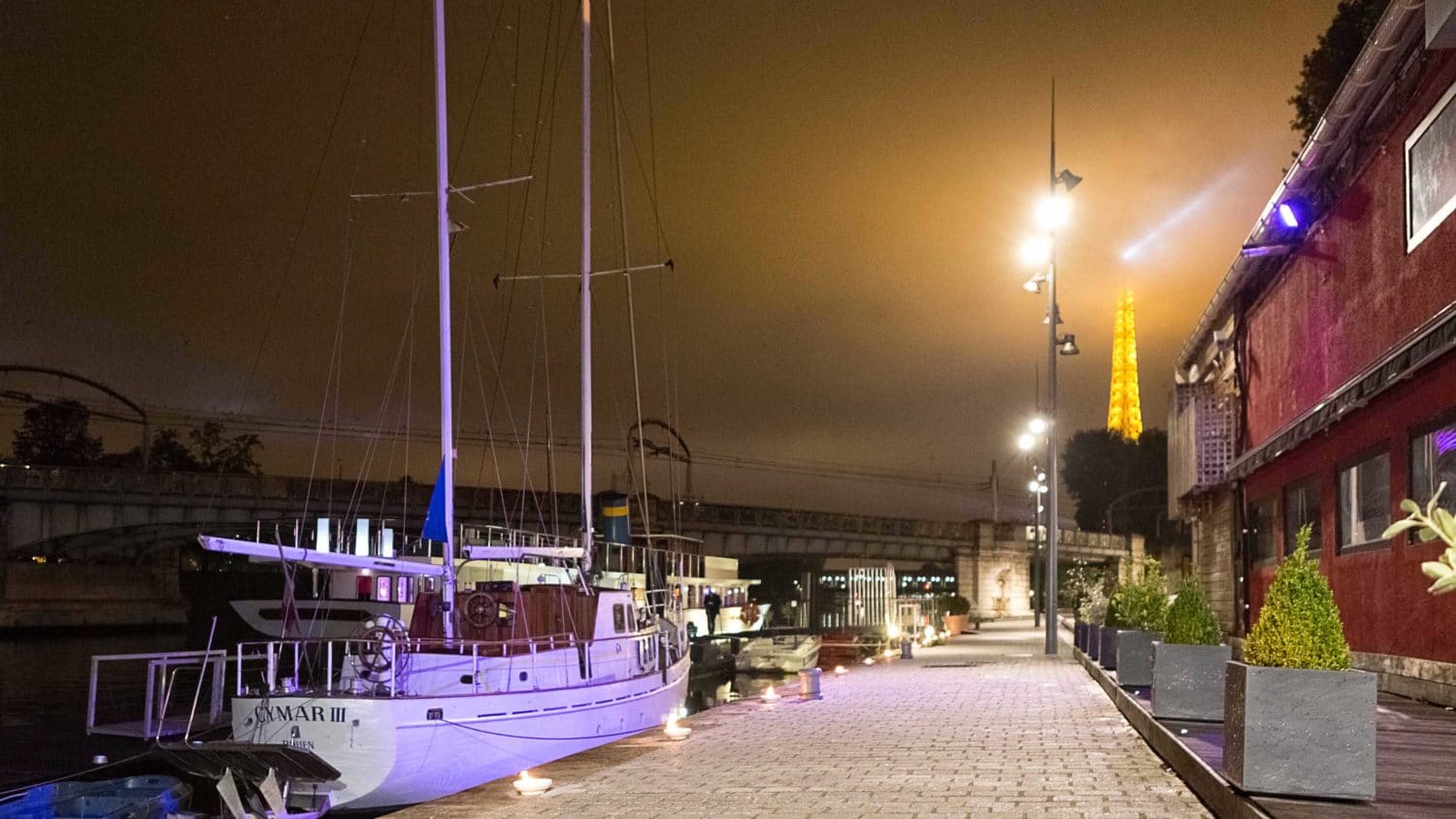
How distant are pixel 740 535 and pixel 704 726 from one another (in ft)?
198

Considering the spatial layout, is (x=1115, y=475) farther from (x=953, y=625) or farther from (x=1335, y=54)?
(x=1335, y=54)

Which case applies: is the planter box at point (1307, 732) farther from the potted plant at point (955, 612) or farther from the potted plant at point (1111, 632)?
the potted plant at point (955, 612)

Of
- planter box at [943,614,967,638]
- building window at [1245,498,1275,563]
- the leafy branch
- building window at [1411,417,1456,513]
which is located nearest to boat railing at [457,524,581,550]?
building window at [1411,417,1456,513]

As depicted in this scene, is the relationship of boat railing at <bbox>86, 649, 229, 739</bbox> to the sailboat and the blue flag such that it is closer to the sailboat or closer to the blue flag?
the sailboat

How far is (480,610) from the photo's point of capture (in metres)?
20.2

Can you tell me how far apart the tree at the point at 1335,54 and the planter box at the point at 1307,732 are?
111 feet

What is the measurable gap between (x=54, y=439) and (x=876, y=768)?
108m

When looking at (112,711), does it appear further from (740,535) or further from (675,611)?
(740,535)

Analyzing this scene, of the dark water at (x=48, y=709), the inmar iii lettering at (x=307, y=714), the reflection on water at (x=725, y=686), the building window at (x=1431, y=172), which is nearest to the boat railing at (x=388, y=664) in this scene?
the inmar iii lettering at (x=307, y=714)

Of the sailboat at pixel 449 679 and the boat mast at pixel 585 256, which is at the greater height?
the boat mast at pixel 585 256

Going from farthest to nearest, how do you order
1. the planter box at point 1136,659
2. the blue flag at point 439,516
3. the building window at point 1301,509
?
1. the building window at point 1301,509
2. the blue flag at point 439,516
3. the planter box at point 1136,659

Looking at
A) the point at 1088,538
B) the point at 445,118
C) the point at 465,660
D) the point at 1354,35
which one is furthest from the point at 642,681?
the point at 1088,538

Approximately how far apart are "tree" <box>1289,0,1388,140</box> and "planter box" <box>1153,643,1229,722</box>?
29215 millimetres

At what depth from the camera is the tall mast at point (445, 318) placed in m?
19.0
